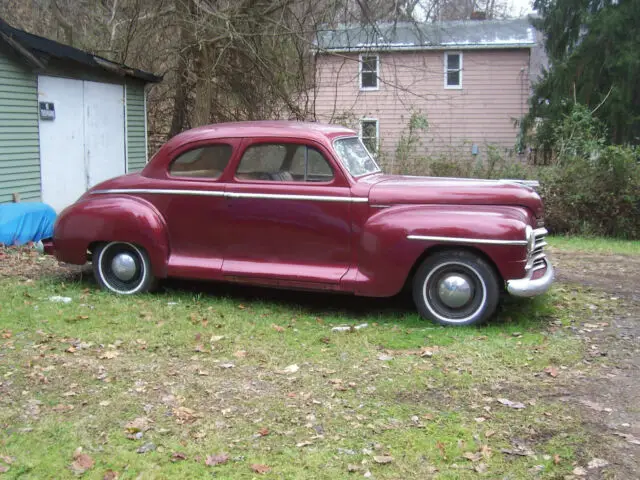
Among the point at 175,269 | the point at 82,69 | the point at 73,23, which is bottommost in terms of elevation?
the point at 175,269

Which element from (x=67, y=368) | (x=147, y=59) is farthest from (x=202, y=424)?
(x=147, y=59)

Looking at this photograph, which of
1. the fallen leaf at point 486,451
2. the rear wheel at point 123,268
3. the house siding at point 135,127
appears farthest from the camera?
the house siding at point 135,127

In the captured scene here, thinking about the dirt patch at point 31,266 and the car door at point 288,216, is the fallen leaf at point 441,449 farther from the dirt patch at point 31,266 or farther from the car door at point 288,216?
the dirt patch at point 31,266

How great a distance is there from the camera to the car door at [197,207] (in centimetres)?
688

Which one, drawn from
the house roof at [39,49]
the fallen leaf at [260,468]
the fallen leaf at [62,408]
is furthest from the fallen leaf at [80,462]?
the house roof at [39,49]

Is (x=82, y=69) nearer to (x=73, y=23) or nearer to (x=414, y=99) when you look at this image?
(x=73, y=23)

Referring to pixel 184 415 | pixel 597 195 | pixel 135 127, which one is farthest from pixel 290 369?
pixel 135 127

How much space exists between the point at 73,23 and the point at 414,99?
449 inches

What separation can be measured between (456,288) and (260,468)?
2.97 metres

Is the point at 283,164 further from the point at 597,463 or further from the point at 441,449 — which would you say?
the point at 597,463

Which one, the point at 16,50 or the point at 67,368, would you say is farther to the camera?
the point at 16,50

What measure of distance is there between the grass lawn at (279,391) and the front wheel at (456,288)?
156 millimetres

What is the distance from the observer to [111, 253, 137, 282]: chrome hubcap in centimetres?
725

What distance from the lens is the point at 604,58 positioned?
17500 millimetres
